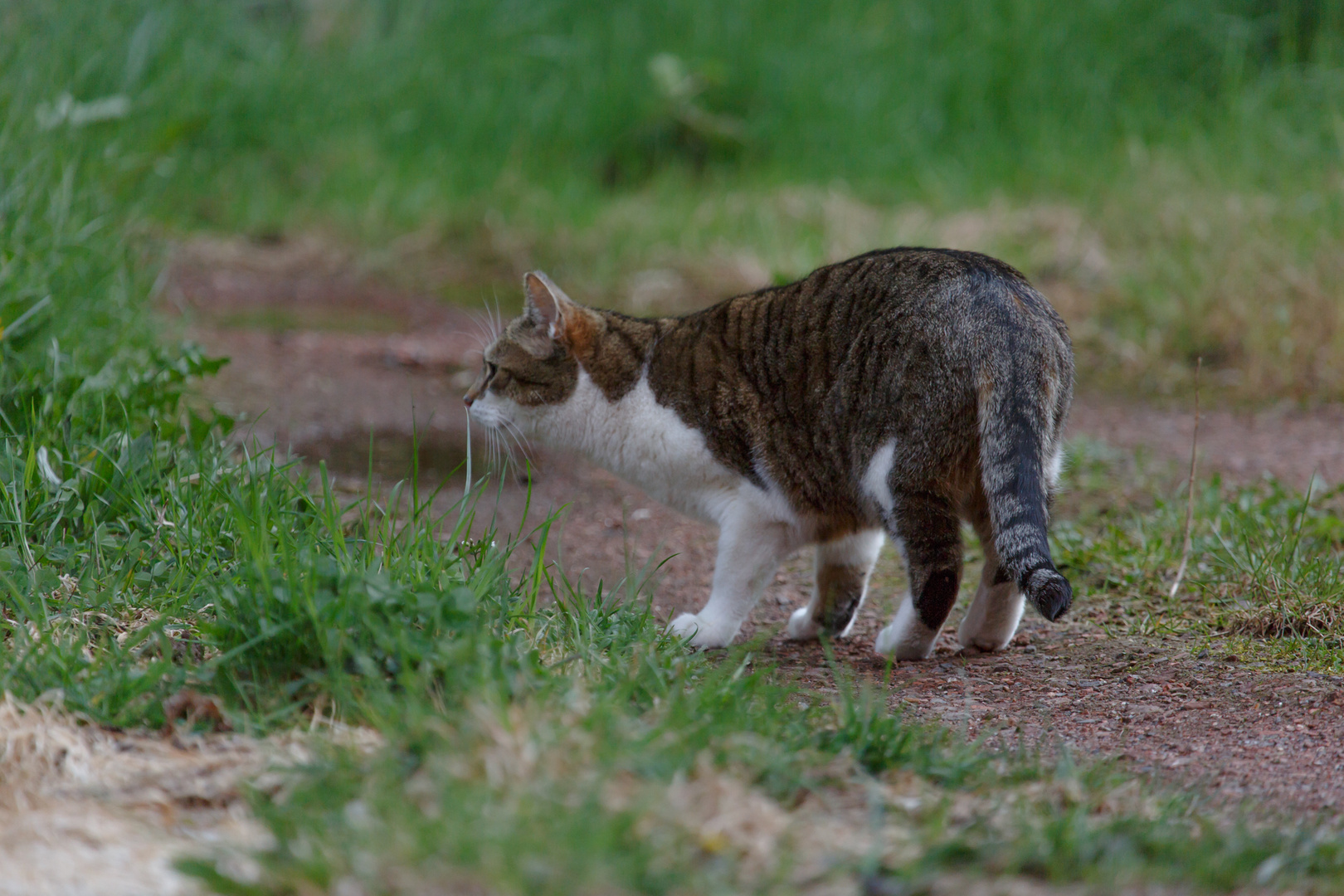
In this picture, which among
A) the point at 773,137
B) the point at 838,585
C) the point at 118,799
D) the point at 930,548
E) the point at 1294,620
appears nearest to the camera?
the point at 118,799

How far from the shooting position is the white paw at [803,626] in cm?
342

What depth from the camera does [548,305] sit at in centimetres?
359

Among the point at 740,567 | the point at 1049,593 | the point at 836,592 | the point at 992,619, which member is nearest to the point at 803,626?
the point at 836,592

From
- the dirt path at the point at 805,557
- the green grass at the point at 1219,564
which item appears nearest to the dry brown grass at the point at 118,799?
the dirt path at the point at 805,557

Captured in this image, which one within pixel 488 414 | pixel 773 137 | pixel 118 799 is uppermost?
pixel 773 137

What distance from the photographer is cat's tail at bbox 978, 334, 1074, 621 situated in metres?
2.71

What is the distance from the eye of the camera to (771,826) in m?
1.71

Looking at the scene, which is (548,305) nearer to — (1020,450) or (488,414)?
(488,414)

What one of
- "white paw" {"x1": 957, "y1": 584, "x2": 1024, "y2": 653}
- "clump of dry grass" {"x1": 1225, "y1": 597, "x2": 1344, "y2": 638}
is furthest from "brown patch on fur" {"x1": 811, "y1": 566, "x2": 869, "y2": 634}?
"clump of dry grass" {"x1": 1225, "y1": 597, "x2": 1344, "y2": 638}

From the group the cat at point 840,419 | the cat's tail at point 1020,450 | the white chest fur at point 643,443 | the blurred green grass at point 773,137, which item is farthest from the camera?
the blurred green grass at point 773,137

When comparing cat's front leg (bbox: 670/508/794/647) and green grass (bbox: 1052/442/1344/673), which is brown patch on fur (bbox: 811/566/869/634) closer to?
cat's front leg (bbox: 670/508/794/647)

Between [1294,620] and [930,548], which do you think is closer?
[930,548]

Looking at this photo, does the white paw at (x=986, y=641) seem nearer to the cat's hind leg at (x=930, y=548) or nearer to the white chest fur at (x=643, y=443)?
the cat's hind leg at (x=930, y=548)

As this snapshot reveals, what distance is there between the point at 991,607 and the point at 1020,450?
0.54 metres
